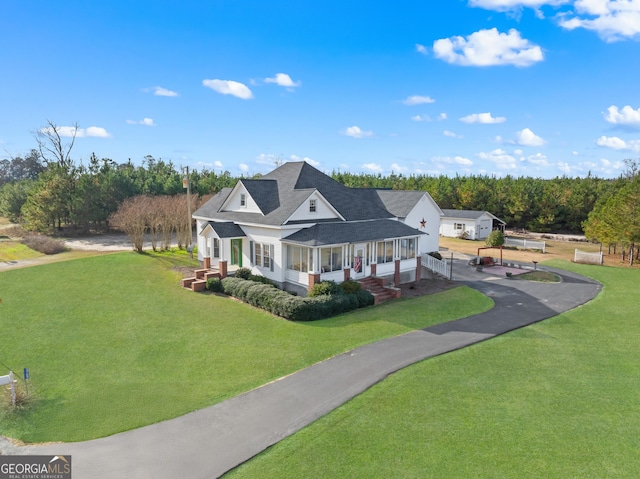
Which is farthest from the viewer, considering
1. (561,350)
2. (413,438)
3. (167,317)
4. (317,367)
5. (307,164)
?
(307,164)

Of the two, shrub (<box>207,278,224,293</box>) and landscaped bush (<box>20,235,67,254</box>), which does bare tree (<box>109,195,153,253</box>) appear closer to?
landscaped bush (<box>20,235,67,254</box>)

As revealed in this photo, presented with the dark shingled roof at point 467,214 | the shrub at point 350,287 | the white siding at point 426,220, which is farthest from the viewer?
the dark shingled roof at point 467,214

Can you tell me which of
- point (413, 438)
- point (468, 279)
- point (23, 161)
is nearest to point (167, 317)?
point (413, 438)

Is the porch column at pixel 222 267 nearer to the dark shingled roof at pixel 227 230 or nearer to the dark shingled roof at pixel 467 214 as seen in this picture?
the dark shingled roof at pixel 227 230

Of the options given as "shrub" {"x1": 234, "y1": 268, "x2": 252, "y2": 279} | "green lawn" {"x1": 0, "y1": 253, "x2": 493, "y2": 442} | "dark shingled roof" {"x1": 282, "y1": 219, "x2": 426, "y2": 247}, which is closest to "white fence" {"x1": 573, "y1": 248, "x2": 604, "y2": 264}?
"green lawn" {"x1": 0, "y1": 253, "x2": 493, "y2": 442}

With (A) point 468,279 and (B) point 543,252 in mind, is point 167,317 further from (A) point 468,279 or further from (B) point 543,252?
(B) point 543,252

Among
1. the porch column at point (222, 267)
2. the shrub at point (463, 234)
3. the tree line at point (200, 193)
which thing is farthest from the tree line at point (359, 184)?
the porch column at point (222, 267)
